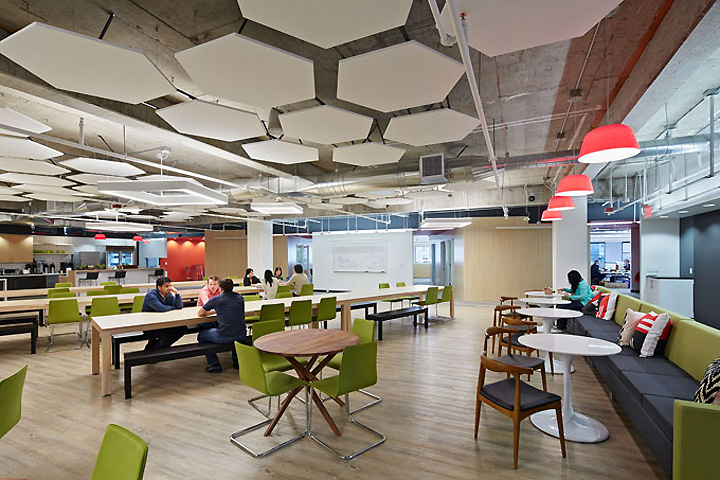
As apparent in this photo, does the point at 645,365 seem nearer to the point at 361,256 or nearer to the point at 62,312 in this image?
the point at 62,312

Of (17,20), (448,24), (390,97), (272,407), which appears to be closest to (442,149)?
(390,97)

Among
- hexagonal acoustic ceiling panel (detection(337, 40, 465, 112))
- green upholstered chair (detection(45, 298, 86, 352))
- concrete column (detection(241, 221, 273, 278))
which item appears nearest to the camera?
hexagonal acoustic ceiling panel (detection(337, 40, 465, 112))

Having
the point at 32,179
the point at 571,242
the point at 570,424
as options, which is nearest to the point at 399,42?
the point at 570,424

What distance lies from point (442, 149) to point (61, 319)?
739 centimetres

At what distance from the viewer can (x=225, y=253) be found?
1691cm

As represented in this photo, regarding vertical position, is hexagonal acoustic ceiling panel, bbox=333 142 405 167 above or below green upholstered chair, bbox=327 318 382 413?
above

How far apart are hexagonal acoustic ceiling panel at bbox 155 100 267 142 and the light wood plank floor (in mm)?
3094

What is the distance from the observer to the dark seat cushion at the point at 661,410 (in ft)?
7.96

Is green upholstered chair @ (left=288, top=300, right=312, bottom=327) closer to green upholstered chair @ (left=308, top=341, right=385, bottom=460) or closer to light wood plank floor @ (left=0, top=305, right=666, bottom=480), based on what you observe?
light wood plank floor @ (left=0, top=305, right=666, bottom=480)

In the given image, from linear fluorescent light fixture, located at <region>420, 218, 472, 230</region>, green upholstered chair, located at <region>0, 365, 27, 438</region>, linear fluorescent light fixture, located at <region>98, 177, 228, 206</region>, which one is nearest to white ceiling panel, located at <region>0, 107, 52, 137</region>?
linear fluorescent light fixture, located at <region>98, 177, 228, 206</region>

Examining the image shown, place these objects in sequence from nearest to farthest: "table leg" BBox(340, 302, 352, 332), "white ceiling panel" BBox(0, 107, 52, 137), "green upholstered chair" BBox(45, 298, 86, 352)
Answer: "white ceiling panel" BBox(0, 107, 52, 137), "green upholstered chair" BBox(45, 298, 86, 352), "table leg" BBox(340, 302, 352, 332)

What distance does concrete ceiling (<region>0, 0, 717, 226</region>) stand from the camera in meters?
3.13

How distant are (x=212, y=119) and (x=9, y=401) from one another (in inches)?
118

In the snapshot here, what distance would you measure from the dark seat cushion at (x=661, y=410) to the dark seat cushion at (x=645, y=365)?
0.72 meters
